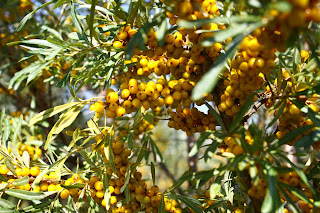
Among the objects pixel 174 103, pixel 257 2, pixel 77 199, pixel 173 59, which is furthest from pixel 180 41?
pixel 77 199

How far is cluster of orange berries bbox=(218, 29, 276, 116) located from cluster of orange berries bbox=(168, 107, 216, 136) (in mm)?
99

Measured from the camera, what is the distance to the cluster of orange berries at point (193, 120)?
949mm

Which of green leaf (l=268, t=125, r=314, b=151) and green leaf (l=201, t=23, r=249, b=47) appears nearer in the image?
green leaf (l=201, t=23, r=249, b=47)

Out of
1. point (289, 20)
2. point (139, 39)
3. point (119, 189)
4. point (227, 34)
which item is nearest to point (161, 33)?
point (139, 39)

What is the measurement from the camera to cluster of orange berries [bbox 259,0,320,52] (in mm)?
393

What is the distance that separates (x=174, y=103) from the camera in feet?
3.07

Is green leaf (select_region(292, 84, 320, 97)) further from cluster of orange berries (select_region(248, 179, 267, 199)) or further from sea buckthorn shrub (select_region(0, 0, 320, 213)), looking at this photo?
cluster of orange berries (select_region(248, 179, 267, 199))

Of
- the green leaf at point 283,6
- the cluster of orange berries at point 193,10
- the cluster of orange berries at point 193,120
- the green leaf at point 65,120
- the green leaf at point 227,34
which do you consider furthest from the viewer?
the cluster of orange berries at point 193,120

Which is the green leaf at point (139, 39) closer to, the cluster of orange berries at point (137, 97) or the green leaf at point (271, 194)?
the cluster of orange berries at point (137, 97)

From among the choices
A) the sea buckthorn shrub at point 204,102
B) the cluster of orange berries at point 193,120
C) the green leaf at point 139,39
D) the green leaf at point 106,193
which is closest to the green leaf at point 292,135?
the sea buckthorn shrub at point 204,102

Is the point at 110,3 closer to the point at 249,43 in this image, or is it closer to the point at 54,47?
the point at 54,47

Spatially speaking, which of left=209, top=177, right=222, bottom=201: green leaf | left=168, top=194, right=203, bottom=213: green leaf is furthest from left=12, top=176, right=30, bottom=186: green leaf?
left=209, top=177, right=222, bottom=201: green leaf

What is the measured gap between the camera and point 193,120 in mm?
970

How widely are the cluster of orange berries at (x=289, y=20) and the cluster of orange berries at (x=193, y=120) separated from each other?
0.43 metres
